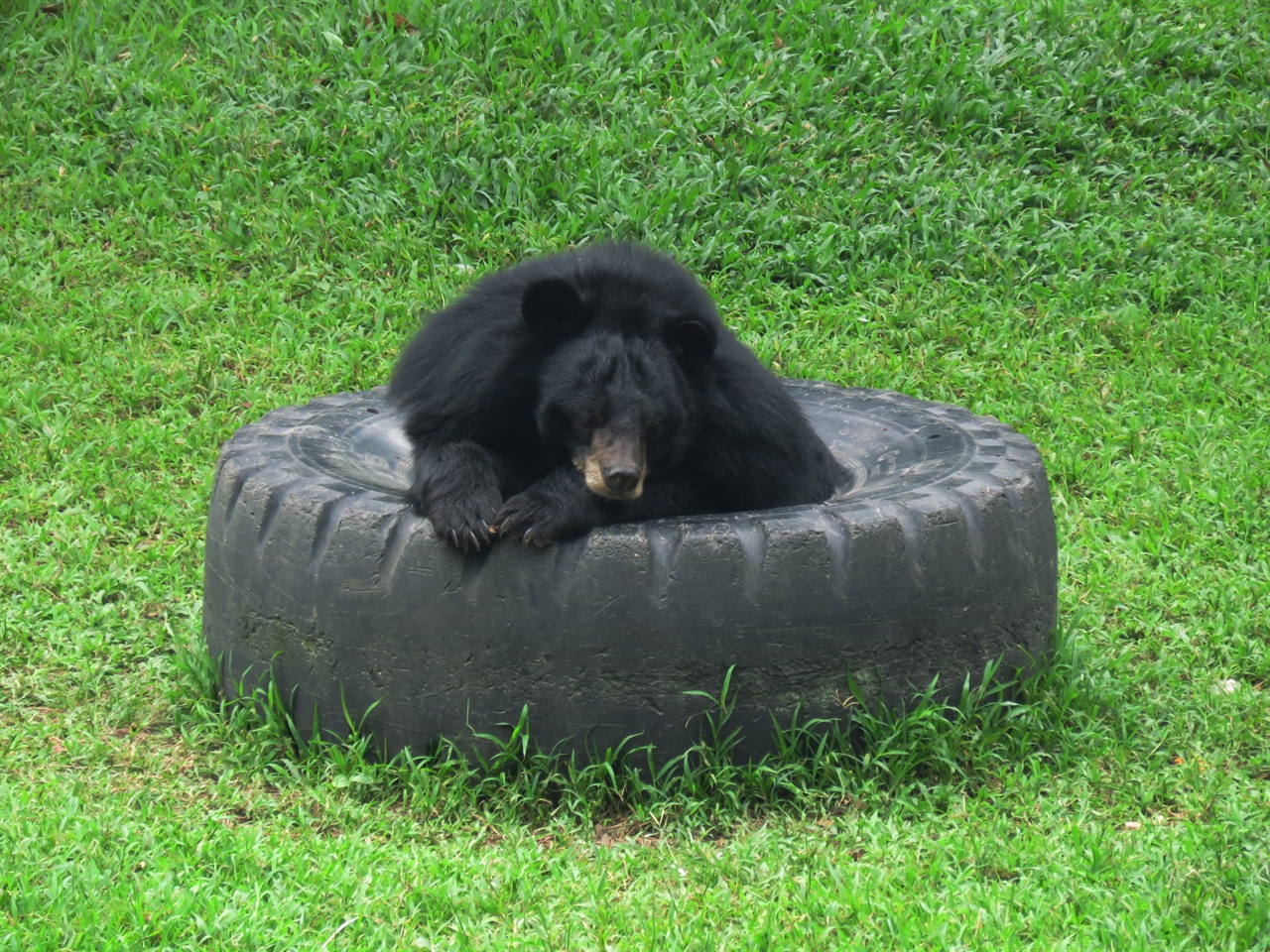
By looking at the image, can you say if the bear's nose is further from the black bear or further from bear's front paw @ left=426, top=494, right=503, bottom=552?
bear's front paw @ left=426, top=494, right=503, bottom=552

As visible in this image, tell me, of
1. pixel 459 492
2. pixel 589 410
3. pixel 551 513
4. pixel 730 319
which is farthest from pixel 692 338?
pixel 730 319

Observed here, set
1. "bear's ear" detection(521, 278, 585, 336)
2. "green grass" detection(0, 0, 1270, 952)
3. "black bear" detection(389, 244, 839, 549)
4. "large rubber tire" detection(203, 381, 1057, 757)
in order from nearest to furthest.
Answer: "green grass" detection(0, 0, 1270, 952) → "large rubber tire" detection(203, 381, 1057, 757) → "black bear" detection(389, 244, 839, 549) → "bear's ear" detection(521, 278, 585, 336)

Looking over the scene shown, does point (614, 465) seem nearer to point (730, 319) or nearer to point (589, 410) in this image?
point (589, 410)

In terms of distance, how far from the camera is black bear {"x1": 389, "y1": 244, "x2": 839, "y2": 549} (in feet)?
12.2

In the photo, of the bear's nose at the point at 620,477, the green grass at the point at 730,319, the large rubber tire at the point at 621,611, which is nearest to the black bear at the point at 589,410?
the bear's nose at the point at 620,477

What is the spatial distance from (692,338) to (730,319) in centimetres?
379

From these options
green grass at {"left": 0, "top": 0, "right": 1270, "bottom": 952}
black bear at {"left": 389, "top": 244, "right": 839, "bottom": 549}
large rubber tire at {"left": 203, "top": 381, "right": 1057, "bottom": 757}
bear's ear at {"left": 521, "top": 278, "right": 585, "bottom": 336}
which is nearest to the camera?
green grass at {"left": 0, "top": 0, "right": 1270, "bottom": 952}

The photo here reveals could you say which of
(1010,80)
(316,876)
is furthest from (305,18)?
(316,876)

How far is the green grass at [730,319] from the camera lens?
326 cm

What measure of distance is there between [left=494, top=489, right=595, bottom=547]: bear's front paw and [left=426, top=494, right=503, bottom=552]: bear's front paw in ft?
0.11

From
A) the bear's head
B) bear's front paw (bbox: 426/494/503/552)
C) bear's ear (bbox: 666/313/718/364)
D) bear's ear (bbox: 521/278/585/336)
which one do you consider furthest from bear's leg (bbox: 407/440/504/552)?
bear's ear (bbox: 666/313/718/364)

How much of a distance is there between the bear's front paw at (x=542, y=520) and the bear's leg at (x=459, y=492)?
0.16 feet

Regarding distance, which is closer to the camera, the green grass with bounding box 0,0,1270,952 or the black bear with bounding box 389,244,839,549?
the green grass with bounding box 0,0,1270,952

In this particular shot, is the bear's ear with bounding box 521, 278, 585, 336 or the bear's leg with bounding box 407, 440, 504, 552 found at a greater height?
the bear's ear with bounding box 521, 278, 585, 336
